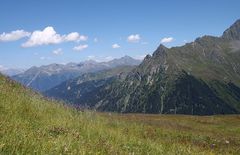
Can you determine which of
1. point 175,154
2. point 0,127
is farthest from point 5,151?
point 175,154

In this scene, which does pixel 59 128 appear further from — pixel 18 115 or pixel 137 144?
pixel 137 144

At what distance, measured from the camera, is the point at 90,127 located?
38.3 feet

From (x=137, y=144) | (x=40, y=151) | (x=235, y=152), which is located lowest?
(x=235, y=152)

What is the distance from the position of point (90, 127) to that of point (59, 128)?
7.46 ft

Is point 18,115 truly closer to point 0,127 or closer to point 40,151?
point 0,127

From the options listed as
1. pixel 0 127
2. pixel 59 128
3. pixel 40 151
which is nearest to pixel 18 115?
pixel 59 128

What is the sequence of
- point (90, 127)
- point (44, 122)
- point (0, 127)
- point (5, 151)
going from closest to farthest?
point (5, 151), point (0, 127), point (44, 122), point (90, 127)

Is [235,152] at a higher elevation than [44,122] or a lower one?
lower

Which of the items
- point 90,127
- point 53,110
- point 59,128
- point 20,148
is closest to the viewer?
point 20,148

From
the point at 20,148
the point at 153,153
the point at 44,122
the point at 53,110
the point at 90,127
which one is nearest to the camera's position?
the point at 20,148

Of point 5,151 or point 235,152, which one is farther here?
point 235,152

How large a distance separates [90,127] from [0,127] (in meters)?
5.26

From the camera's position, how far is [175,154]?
10750mm

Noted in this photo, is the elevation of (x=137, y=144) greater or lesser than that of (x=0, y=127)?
lesser
